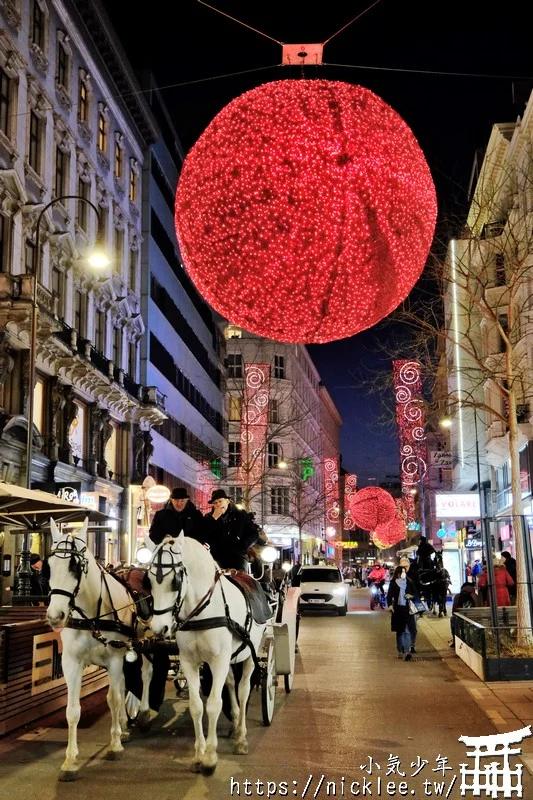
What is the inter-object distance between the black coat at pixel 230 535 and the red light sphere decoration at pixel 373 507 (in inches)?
1645

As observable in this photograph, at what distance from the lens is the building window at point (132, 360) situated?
4684cm

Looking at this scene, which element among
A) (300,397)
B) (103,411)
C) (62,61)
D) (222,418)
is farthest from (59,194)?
(300,397)

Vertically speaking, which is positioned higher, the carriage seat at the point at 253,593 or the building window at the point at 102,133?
the building window at the point at 102,133

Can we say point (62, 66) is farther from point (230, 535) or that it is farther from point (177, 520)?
point (177, 520)

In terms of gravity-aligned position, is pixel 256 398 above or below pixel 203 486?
above

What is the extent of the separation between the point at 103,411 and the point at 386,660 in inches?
965

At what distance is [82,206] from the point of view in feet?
131

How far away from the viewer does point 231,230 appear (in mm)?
10492

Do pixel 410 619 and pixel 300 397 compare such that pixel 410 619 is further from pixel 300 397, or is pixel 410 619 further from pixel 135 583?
pixel 300 397

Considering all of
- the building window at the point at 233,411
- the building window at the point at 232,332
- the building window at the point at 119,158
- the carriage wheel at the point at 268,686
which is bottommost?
the carriage wheel at the point at 268,686

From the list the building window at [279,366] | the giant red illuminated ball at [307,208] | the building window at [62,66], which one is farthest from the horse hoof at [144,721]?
the building window at [279,366]

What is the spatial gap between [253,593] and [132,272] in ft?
130

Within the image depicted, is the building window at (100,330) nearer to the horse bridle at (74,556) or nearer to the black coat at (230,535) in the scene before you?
the black coat at (230,535)

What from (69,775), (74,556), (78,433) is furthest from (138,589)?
(78,433)
